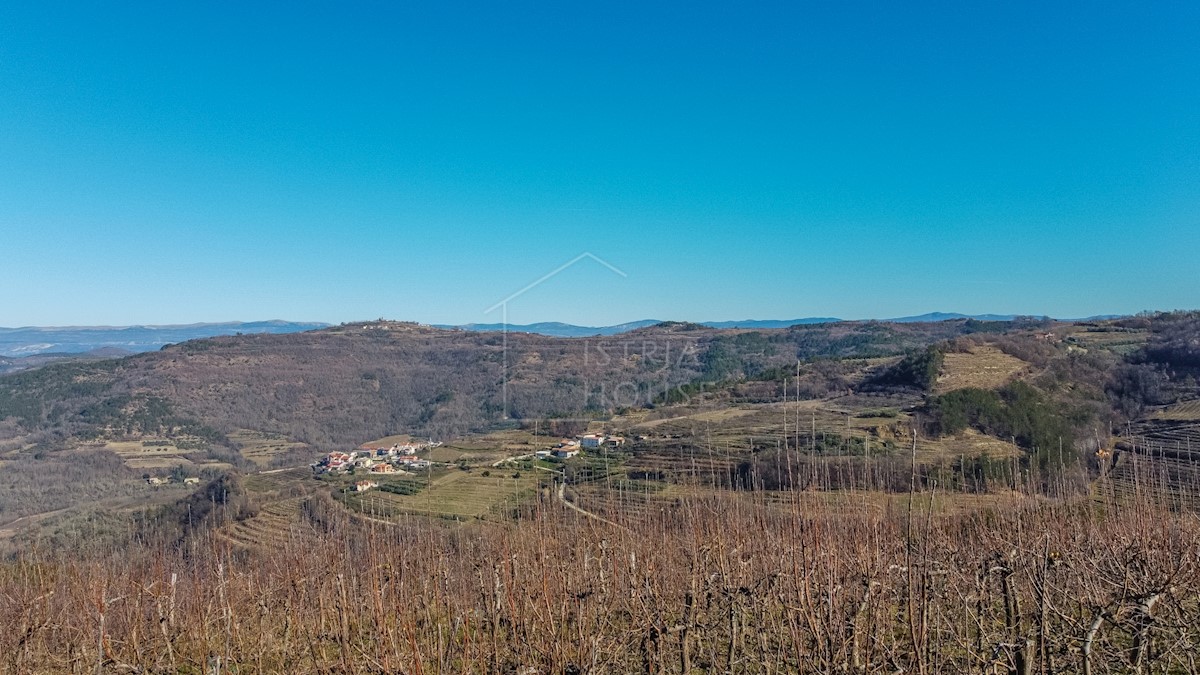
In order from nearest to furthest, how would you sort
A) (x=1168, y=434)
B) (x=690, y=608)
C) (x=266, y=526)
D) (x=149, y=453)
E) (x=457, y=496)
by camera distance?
(x=690, y=608)
(x=1168, y=434)
(x=266, y=526)
(x=457, y=496)
(x=149, y=453)

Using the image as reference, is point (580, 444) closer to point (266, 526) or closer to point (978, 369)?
point (266, 526)

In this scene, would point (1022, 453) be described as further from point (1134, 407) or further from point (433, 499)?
point (433, 499)

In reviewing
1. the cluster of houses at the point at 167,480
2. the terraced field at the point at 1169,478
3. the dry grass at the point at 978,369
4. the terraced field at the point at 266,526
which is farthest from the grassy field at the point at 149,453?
the terraced field at the point at 1169,478

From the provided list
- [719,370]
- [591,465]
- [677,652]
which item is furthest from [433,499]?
[719,370]

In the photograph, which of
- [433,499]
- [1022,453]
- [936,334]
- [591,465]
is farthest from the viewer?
[936,334]

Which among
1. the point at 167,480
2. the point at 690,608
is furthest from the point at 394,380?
the point at 690,608

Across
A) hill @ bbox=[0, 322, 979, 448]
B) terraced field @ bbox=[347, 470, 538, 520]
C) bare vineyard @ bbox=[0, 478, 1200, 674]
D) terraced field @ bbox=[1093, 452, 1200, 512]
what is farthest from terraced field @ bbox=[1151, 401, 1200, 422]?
hill @ bbox=[0, 322, 979, 448]

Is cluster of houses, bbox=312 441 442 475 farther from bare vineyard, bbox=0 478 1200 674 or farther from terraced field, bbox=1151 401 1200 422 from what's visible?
terraced field, bbox=1151 401 1200 422
